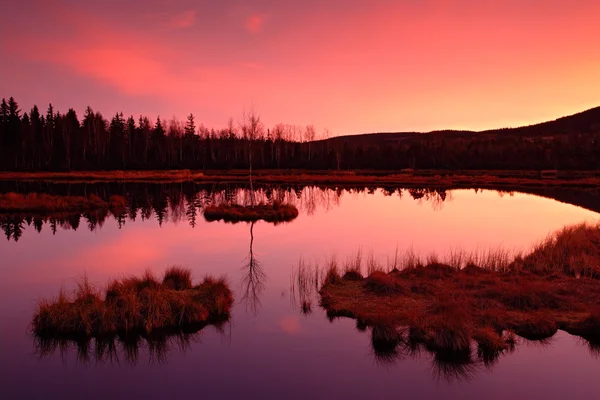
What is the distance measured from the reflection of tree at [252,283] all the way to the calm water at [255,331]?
61mm

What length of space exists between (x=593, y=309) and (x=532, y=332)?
84.0 inches

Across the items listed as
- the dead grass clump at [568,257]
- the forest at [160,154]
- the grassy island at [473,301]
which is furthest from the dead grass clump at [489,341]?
the forest at [160,154]

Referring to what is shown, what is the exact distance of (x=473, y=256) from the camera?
695 inches

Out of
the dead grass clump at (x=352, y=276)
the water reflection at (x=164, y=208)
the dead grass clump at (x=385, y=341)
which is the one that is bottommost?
the dead grass clump at (x=385, y=341)

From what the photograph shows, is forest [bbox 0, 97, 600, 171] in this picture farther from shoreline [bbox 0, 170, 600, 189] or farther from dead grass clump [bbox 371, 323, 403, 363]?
dead grass clump [bbox 371, 323, 403, 363]

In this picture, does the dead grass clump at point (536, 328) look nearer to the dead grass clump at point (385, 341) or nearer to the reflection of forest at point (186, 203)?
the dead grass clump at point (385, 341)

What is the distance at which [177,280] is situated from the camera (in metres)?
Result: 13.3

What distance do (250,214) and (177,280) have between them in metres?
16.7

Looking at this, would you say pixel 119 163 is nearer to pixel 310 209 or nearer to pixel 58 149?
pixel 58 149

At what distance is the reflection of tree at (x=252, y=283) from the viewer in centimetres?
1281

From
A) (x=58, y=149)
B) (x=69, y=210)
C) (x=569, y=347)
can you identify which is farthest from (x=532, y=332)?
(x=58, y=149)

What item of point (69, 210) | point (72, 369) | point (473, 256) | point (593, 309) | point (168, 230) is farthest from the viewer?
point (69, 210)

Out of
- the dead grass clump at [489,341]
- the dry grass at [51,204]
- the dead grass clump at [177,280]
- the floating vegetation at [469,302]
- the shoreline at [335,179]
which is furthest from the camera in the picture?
the shoreline at [335,179]

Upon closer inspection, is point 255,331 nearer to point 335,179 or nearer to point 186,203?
point 186,203
